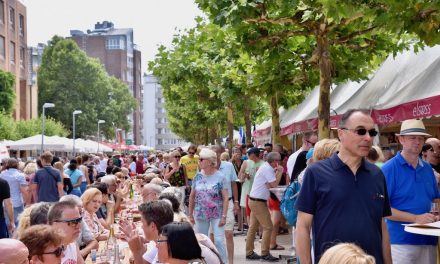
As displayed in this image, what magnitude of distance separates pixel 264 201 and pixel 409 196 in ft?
21.5

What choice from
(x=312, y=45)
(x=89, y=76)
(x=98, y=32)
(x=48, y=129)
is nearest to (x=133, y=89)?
(x=98, y=32)

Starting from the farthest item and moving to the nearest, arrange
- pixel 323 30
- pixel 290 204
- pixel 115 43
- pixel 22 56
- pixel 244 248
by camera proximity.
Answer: pixel 115 43
pixel 22 56
pixel 244 248
pixel 323 30
pixel 290 204

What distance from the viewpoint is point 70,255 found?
6715 millimetres

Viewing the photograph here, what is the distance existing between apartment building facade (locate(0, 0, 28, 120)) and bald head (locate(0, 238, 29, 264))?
60795 millimetres

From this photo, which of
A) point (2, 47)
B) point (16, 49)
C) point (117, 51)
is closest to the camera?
point (2, 47)

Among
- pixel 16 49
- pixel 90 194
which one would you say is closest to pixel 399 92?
pixel 90 194

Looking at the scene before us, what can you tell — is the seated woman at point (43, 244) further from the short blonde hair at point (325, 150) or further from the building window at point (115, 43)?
the building window at point (115, 43)

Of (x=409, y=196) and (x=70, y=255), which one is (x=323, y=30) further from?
(x=70, y=255)

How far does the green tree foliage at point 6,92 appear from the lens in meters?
55.2

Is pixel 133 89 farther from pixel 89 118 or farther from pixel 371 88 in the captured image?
pixel 371 88

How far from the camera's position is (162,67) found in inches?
1129

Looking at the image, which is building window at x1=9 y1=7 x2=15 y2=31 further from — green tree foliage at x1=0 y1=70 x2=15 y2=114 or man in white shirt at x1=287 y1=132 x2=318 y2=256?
man in white shirt at x1=287 y1=132 x2=318 y2=256

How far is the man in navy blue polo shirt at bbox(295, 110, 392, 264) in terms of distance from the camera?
4.93 metres

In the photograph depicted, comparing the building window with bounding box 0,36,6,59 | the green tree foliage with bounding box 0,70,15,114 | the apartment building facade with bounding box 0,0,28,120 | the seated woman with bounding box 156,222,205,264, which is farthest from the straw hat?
the building window with bounding box 0,36,6,59
